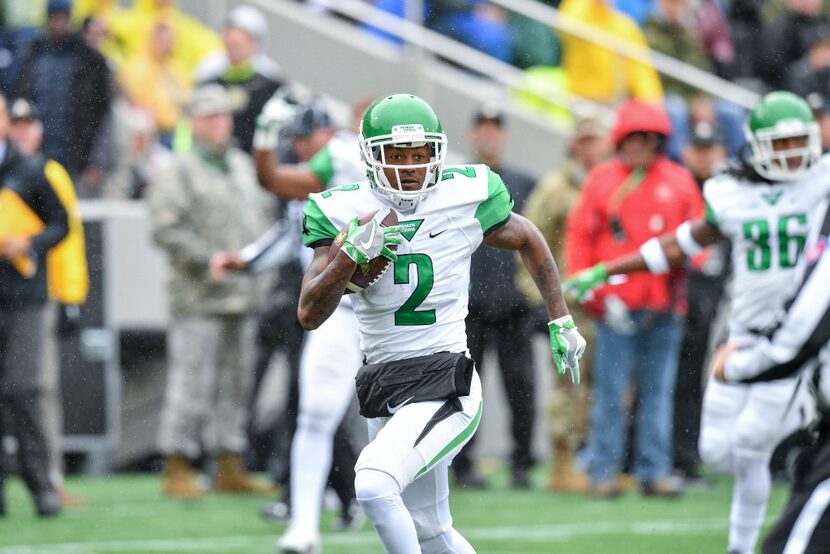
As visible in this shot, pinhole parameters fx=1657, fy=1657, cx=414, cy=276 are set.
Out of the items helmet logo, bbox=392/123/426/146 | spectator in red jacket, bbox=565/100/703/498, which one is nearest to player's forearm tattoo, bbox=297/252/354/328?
helmet logo, bbox=392/123/426/146

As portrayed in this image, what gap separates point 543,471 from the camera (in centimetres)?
1109

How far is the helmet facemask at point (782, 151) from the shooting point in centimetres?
706

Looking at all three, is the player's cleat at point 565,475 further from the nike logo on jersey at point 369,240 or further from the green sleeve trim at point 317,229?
the nike logo on jersey at point 369,240

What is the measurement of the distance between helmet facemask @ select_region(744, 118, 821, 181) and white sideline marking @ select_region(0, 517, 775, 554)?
1968mm

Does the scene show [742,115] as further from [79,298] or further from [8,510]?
[8,510]

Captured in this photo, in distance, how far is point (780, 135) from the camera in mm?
7055

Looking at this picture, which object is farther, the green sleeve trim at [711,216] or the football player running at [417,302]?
the green sleeve trim at [711,216]

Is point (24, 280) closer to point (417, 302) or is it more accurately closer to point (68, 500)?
point (68, 500)

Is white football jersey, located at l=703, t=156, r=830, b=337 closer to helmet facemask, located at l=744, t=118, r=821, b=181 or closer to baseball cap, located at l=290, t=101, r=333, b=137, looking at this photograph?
helmet facemask, located at l=744, t=118, r=821, b=181

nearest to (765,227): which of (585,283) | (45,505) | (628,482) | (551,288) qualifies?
(585,283)

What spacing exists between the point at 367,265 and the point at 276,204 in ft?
16.1

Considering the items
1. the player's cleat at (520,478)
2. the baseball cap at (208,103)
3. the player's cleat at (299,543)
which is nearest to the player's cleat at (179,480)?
the player's cleat at (520,478)

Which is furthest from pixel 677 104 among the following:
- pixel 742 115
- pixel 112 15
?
pixel 112 15

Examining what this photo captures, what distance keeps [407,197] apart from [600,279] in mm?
1953
